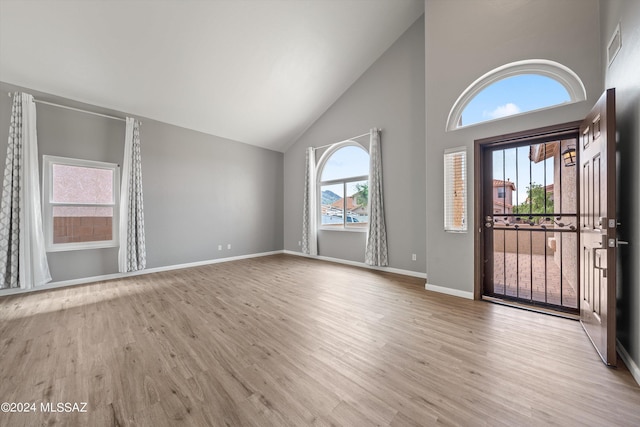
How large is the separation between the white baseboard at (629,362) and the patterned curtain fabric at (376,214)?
296 centimetres

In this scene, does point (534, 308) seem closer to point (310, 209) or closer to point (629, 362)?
point (629, 362)

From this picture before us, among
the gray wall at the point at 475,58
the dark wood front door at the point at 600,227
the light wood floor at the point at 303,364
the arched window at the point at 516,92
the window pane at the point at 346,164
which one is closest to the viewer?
the light wood floor at the point at 303,364

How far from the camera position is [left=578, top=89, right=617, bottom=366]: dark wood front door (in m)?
1.72

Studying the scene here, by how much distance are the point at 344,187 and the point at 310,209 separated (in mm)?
1052

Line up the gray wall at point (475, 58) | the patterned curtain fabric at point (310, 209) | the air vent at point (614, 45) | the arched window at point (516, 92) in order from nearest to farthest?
the air vent at point (614, 45) → the gray wall at point (475, 58) → the arched window at point (516, 92) → the patterned curtain fabric at point (310, 209)

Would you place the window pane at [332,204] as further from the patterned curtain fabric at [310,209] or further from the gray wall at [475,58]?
the gray wall at [475,58]

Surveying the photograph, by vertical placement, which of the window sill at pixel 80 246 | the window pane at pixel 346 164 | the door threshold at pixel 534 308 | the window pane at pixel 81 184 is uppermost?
the window pane at pixel 346 164

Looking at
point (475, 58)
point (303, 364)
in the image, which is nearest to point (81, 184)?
point (303, 364)

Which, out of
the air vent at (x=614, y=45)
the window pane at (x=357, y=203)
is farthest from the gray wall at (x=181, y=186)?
the air vent at (x=614, y=45)

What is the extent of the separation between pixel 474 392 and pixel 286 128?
595 centimetres

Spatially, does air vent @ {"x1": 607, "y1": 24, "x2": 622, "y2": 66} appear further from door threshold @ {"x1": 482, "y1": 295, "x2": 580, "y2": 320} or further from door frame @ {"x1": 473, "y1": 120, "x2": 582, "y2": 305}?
door threshold @ {"x1": 482, "y1": 295, "x2": 580, "y2": 320}

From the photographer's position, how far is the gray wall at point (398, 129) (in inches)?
166

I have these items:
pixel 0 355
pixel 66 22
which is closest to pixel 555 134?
pixel 0 355

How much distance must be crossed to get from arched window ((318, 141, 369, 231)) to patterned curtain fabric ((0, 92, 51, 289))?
494 cm
